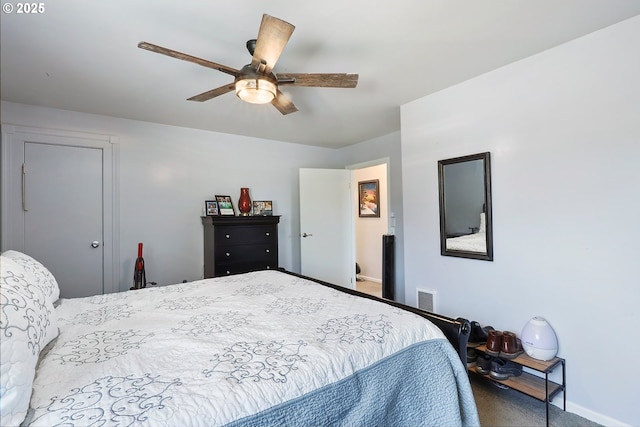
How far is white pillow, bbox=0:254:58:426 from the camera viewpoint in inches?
25.9

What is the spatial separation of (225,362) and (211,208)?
→ 3014 mm

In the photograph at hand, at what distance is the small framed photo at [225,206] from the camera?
3788mm

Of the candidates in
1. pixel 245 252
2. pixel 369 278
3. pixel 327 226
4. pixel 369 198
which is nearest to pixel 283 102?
pixel 245 252

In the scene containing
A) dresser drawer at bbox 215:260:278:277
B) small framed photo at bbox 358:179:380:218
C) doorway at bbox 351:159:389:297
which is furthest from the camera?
small framed photo at bbox 358:179:380:218

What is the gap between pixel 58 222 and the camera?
117 inches

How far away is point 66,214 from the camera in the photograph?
3021 millimetres

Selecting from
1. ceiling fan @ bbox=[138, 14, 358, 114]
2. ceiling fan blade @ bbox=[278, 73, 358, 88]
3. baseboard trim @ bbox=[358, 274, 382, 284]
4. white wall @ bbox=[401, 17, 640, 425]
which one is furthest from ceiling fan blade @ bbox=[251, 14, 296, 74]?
baseboard trim @ bbox=[358, 274, 382, 284]

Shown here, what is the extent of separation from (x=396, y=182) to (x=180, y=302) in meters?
3.08

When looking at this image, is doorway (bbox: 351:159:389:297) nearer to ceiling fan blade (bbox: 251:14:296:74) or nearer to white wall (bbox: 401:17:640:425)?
white wall (bbox: 401:17:640:425)

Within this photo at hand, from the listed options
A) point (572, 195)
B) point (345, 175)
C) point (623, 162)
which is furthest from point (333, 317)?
point (345, 175)

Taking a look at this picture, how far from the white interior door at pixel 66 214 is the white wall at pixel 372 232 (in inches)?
156

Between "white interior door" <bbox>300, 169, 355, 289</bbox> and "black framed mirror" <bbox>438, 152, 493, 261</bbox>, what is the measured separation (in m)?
2.10

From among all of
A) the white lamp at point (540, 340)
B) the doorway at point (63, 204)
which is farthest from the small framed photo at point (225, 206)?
the white lamp at point (540, 340)

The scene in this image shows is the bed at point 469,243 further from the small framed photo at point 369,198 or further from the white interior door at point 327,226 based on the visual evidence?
the small framed photo at point 369,198
